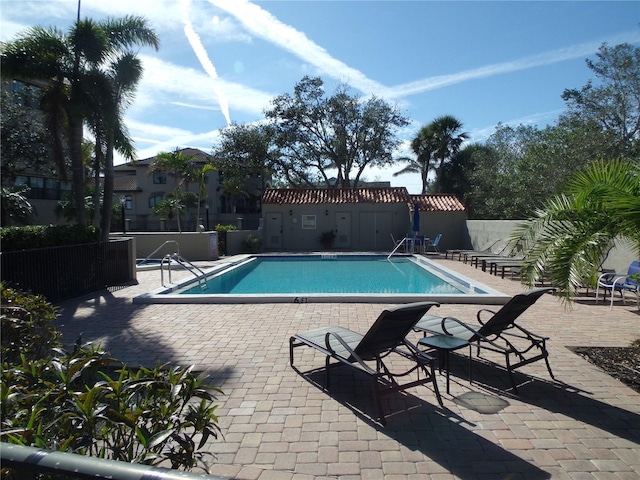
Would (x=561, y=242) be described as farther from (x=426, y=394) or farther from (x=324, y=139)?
(x=324, y=139)

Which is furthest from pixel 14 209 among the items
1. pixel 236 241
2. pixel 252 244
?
pixel 252 244

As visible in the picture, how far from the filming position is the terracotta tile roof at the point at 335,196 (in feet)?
78.9

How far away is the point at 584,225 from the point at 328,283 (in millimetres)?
8827

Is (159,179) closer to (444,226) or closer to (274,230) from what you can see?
(274,230)

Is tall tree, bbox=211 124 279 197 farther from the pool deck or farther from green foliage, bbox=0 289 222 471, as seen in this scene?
green foliage, bbox=0 289 222 471

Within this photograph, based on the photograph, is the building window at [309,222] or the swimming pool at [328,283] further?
the building window at [309,222]

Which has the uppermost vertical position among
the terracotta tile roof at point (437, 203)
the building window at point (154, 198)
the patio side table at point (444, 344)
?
the building window at point (154, 198)

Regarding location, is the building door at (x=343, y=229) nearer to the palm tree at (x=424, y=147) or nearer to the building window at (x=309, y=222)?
the building window at (x=309, y=222)

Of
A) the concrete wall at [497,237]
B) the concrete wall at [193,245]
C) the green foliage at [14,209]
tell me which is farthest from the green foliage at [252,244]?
the concrete wall at [497,237]

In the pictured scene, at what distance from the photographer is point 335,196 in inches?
973

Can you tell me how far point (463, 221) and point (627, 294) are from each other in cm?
1357

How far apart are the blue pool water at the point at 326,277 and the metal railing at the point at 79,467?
9635mm

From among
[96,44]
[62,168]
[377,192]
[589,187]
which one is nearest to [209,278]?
[62,168]

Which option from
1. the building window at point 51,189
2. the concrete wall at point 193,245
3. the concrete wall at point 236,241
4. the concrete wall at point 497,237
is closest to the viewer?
the concrete wall at point 497,237
